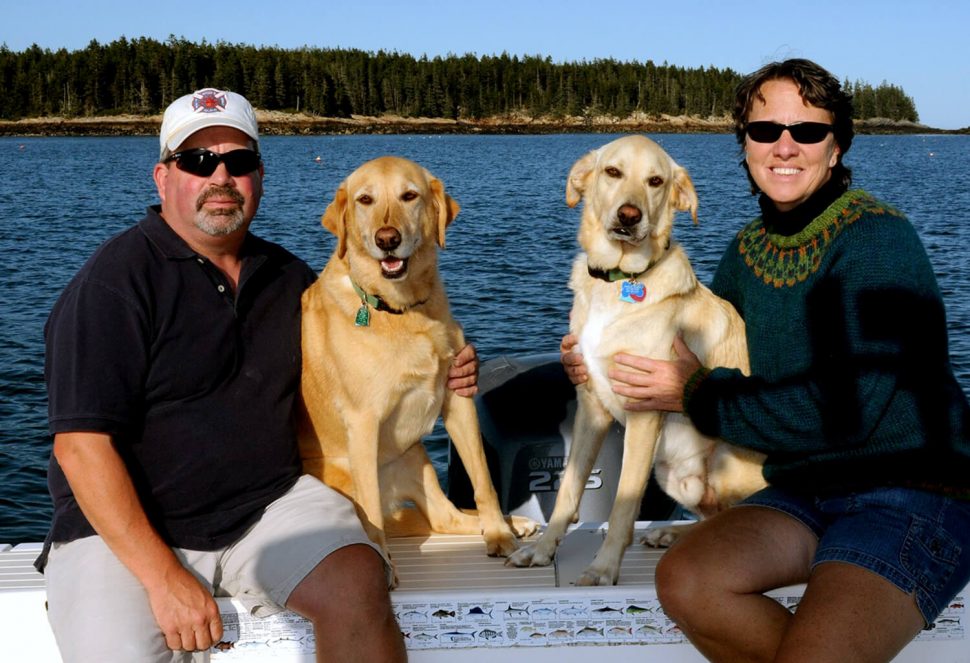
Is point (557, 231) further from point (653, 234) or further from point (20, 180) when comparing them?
point (20, 180)

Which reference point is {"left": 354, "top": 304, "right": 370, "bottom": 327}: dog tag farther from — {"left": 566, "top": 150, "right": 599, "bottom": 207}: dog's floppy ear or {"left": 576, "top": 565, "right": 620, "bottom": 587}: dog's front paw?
{"left": 576, "top": 565, "right": 620, "bottom": 587}: dog's front paw

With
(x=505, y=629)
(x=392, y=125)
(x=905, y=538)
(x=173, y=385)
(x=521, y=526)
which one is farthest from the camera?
(x=392, y=125)

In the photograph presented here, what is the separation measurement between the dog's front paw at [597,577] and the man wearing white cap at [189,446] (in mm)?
707

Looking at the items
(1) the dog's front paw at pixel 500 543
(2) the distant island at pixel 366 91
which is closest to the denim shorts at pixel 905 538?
(1) the dog's front paw at pixel 500 543

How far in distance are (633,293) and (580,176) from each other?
548 mm

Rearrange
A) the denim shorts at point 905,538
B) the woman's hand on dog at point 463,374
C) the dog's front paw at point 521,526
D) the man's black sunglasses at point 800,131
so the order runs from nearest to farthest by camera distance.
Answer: the denim shorts at point 905,538 < the man's black sunglasses at point 800,131 < the woman's hand on dog at point 463,374 < the dog's front paw at point 521,526

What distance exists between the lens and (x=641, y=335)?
11.4 feet

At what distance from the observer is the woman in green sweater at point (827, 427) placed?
8.48 ft

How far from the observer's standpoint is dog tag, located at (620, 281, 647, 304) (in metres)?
3.55

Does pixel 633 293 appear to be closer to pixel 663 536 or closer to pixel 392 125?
pixel 663 536

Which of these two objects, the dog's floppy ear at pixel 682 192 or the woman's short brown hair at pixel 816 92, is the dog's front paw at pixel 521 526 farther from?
the woman's short brown hair at pixel 816 92

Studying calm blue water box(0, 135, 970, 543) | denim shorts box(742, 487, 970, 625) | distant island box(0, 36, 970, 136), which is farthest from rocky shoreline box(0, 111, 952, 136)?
denim shorts box(742, 487, 970, 625)

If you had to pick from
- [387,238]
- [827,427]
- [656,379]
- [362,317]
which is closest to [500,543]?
[656,379]

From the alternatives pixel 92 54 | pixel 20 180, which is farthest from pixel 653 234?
pixel 92 54
